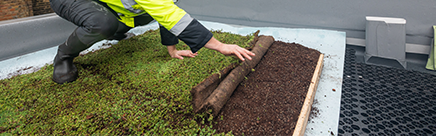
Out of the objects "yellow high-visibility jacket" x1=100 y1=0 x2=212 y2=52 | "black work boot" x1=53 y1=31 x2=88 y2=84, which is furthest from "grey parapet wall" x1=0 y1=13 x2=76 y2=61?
"yellow high-visibility jacket" x1=100 y1=0 x2=212 y2=52

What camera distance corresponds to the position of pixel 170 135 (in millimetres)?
1343

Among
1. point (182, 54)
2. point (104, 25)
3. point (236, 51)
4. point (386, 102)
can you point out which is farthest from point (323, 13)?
point (104, 25)

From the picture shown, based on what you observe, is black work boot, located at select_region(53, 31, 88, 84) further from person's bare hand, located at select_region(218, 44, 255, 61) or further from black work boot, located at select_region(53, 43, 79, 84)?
person's bare hand, located at select_region(218, 44, 255, 61)

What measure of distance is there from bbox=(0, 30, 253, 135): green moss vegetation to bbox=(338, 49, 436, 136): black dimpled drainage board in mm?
1165

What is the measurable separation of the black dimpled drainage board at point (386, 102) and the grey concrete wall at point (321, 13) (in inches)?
27.8

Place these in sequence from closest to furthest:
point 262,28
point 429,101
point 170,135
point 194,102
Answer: point 170,135 → point 194,102 → point 429,101 → point 262,28

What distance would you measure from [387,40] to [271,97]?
1.88 metres

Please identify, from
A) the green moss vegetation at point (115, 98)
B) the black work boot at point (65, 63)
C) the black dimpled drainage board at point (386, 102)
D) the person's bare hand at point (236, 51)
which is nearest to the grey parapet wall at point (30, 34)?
the green moss vegetation at point (115, 98)

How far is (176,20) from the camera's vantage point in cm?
141

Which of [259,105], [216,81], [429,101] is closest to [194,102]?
[216,81]

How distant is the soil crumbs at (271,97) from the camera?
1437mm

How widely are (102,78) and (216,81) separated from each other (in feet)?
3.88

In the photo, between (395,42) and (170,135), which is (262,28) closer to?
(395,42)

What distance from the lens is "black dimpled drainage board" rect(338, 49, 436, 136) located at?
63.6 inches
